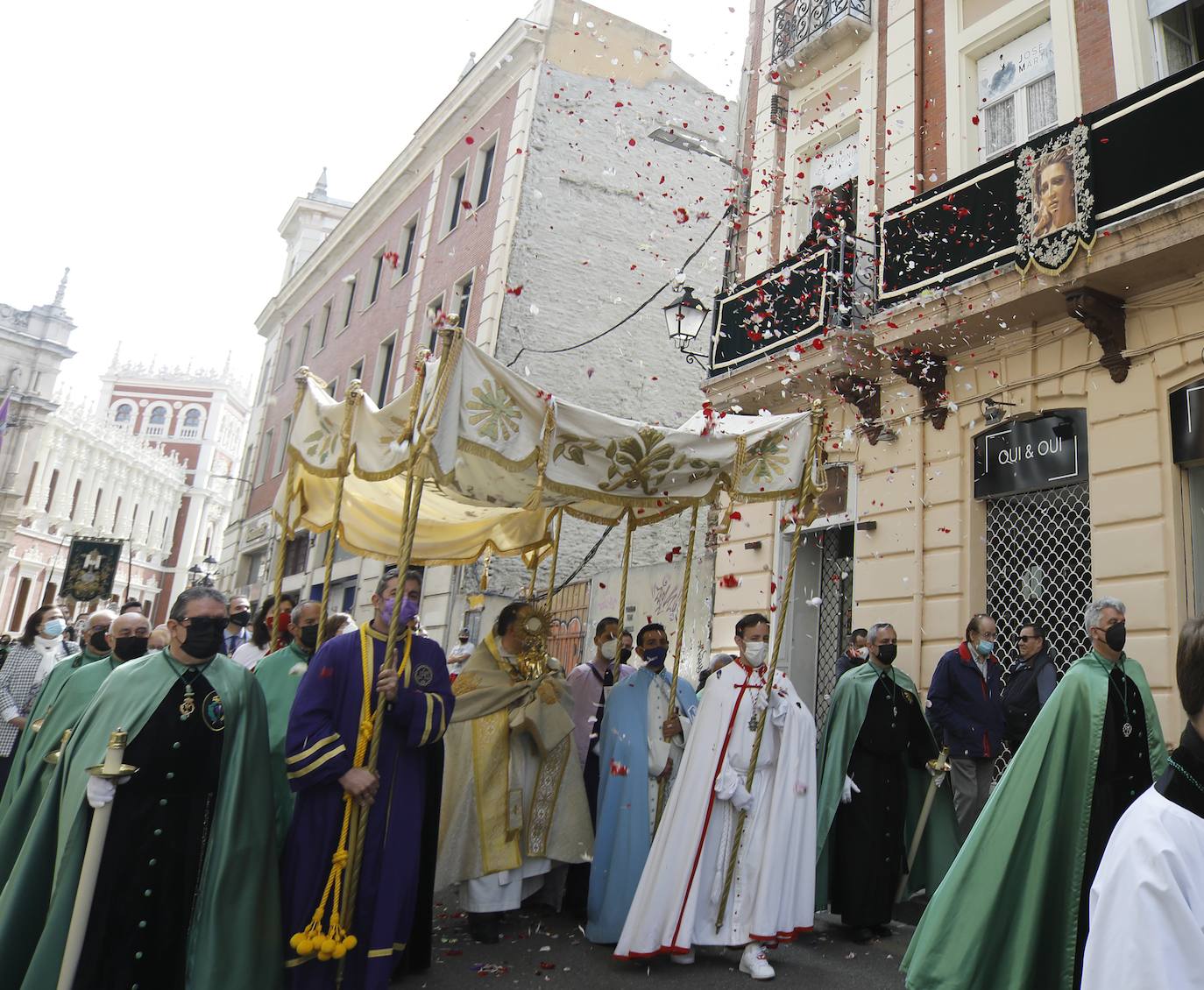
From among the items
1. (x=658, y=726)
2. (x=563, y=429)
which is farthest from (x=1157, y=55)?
(x=658, y=726)

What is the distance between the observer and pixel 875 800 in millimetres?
6402

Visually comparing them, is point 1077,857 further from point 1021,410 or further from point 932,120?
point 932,120

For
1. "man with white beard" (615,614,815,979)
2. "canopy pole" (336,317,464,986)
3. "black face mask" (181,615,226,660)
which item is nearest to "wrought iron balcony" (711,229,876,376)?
"man with white beard" (615,614,815,979)

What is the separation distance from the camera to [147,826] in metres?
3.88

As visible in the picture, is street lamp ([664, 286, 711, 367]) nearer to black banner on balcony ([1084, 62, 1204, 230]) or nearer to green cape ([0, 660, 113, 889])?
black banner on balcony ([1084, 62, 1204, 230])

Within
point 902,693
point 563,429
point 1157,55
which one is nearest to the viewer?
point 563,429

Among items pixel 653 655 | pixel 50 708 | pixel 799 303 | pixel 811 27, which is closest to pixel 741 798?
pixel 653 655

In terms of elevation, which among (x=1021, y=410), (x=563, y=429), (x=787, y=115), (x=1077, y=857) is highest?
(x=787, y=115)

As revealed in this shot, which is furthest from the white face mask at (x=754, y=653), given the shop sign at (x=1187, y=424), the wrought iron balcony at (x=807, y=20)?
the wrought iron balcony at (x=807, y=20)

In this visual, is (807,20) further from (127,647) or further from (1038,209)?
(127,647)

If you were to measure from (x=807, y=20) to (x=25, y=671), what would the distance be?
39.4 ft

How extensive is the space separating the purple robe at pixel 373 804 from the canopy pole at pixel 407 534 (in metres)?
0.12

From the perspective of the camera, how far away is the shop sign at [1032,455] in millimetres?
8531

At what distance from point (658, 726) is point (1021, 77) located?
8400 millimetres
